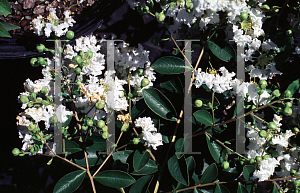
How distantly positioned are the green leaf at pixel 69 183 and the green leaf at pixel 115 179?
0.06 meters

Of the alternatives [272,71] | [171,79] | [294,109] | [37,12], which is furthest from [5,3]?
[294,109]

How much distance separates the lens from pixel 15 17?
1.18 meters

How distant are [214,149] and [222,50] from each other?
367 millimetres

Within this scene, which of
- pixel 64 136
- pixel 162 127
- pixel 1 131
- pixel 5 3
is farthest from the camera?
pixel 1 131

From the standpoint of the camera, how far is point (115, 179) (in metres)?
0.87

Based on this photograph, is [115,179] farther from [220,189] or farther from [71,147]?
[220,189]

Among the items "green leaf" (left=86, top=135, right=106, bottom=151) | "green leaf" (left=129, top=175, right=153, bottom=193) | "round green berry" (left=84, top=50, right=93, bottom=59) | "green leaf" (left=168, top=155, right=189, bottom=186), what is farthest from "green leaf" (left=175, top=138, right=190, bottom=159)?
"round green berry" (left=84, top=50, right=93, bottom=59)

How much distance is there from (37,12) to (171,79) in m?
0.75

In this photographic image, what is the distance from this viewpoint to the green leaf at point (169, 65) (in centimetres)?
88

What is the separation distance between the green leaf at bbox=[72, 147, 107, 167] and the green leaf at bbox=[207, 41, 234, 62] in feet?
1.93

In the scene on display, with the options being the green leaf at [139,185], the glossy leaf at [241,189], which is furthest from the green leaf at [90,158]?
the glossy leaf at [241,189]

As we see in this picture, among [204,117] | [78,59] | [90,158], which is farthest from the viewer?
[90,158]

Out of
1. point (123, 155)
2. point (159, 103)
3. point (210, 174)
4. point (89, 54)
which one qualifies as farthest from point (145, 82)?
point (210, 174)

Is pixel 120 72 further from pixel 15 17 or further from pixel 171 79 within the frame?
pixel 15 17
